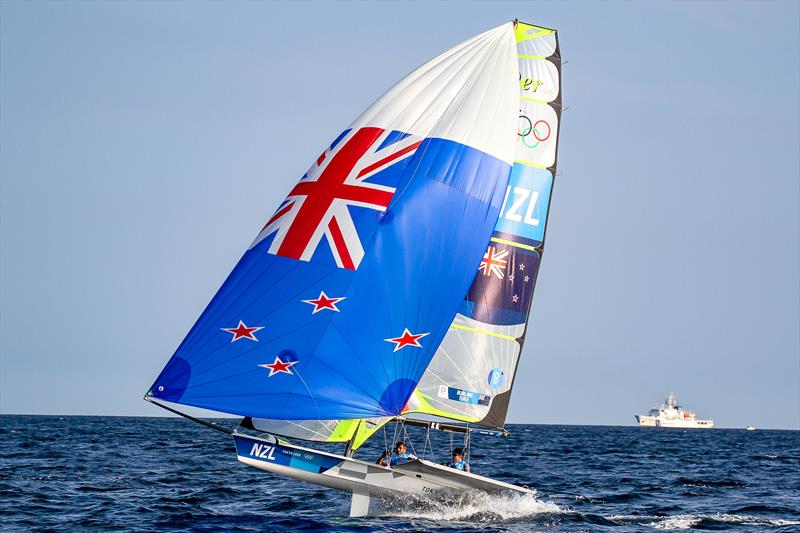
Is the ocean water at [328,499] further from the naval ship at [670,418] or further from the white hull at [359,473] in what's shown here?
the naval ship at [670,418]

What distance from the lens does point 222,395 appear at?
21.5 metres

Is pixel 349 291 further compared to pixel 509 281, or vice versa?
pixel 509 281

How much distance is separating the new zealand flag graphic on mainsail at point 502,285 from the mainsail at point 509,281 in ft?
0.07

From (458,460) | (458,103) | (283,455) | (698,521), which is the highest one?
(458,103)

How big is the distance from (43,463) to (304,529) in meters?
19.2

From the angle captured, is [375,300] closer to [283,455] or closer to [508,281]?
[283,455]

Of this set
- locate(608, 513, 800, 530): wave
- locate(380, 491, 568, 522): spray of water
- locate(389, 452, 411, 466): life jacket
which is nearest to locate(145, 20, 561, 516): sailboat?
locate(380, 491, 568, 522): spray of water

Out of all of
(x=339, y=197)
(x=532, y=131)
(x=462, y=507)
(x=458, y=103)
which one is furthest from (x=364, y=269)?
(x=532, y=131)

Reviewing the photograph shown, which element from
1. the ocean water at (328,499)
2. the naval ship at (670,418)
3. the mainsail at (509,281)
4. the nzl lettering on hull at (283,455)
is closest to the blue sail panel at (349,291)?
the nzl lettering on hull at (283,455)

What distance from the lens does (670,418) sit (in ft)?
570

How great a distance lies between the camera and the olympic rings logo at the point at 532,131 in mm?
25875

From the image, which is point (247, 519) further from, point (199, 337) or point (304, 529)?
point (199, 337)

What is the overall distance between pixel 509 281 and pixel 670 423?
507ft

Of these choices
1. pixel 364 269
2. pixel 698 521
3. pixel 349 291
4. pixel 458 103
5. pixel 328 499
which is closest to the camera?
pixel 349 291
